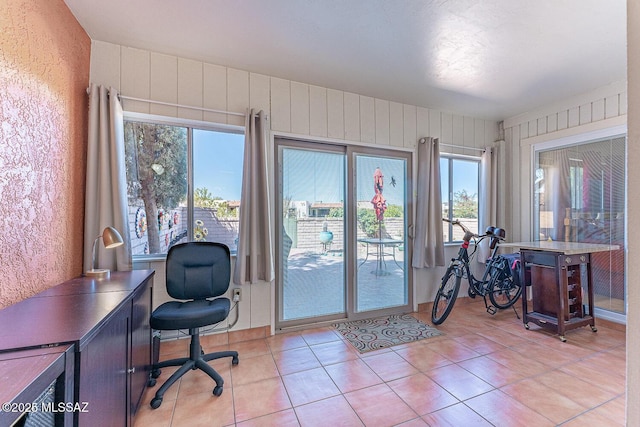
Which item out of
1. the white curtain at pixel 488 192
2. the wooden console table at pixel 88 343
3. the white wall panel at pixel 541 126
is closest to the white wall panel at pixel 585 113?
the white wall panel at pixel 541 126

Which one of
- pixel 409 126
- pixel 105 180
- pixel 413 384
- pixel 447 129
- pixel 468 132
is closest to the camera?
pixel 413 384

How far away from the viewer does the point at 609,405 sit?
181 cm

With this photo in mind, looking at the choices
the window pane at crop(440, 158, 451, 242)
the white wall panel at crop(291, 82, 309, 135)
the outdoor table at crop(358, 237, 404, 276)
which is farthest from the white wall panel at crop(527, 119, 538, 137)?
the white wall panel at crop(291, 82, 309, 135)

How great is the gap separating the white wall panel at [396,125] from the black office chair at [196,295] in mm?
2461

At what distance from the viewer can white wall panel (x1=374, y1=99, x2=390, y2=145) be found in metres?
3.46

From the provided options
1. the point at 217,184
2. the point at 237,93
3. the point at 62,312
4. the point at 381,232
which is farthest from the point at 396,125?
the point at 62,312

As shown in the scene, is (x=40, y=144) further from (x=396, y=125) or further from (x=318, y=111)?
(x=396, y=125)

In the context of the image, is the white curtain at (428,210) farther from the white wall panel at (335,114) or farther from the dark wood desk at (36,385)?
the dark wood desk at (36,385)

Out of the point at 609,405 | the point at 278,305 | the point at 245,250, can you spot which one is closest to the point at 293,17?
the point at 245,250

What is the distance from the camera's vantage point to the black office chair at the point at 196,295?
1953mm

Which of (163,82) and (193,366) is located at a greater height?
(163,82)

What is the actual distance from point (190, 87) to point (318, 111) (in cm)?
131

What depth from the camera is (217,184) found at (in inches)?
109

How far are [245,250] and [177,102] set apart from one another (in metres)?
1.51
